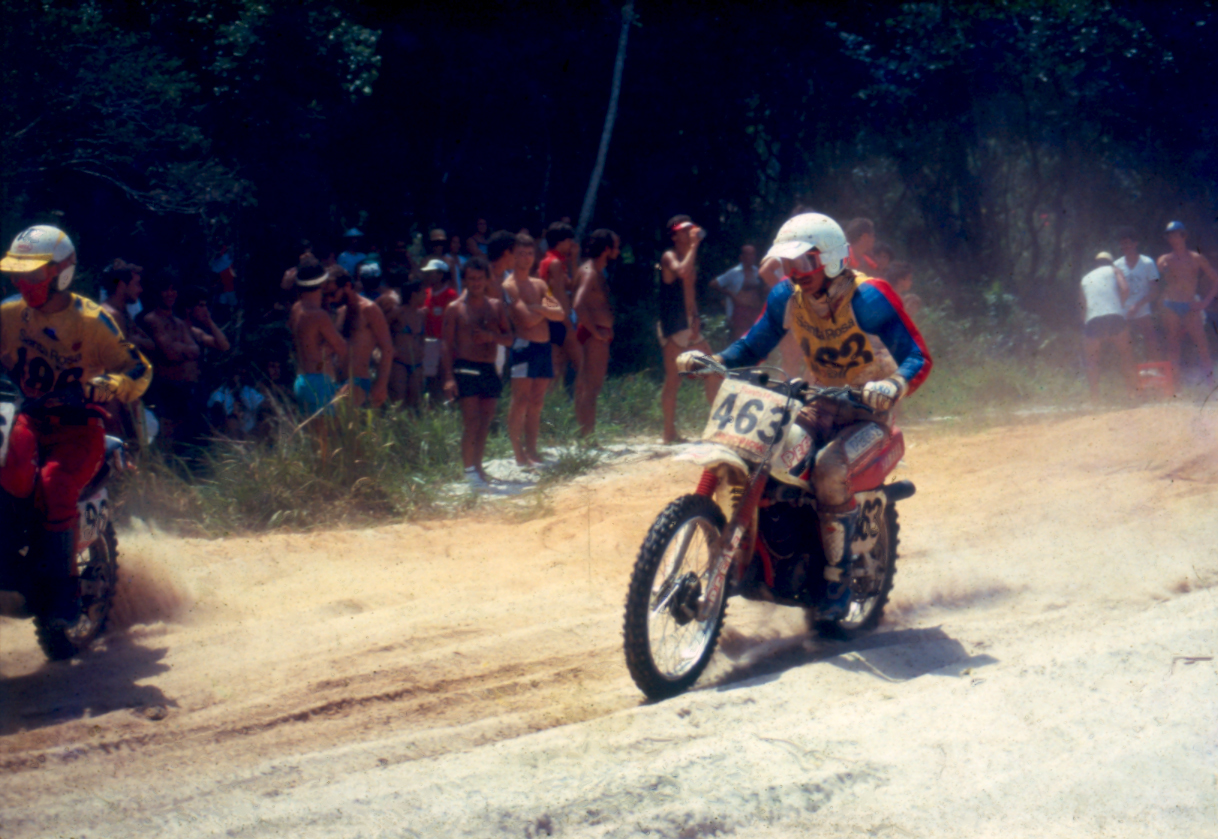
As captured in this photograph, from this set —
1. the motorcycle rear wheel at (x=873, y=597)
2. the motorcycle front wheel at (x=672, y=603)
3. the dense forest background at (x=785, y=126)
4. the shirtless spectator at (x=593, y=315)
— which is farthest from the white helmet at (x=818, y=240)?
the dense forest background at (x=785, y=126)

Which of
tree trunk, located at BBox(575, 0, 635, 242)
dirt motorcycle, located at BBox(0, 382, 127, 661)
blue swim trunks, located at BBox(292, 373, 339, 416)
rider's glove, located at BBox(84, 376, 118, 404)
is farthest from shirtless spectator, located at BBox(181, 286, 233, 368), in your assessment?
tree trunk, located at BBox(575, 0, 635, 242)

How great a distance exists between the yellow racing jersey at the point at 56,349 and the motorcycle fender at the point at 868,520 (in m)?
3.52

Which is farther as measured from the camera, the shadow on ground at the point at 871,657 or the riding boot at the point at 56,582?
the riding boot at the point at 56,582

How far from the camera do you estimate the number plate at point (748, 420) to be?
4.87m

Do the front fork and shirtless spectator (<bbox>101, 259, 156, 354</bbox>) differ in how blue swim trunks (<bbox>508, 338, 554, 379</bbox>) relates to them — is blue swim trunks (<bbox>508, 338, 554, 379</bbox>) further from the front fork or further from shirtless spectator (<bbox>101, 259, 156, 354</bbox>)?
the front fork

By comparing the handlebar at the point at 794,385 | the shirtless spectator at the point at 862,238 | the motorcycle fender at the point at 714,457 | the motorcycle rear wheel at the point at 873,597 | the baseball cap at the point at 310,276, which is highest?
the shirtless spectator at the point at 862,238

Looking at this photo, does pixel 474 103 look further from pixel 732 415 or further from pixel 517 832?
pixel 517 832

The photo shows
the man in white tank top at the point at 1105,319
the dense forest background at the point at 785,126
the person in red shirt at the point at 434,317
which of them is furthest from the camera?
the dense forest background at the point at 785,126

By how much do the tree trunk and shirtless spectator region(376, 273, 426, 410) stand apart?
556 cm

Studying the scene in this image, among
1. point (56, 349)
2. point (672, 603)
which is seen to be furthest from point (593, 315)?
point (672, 603)

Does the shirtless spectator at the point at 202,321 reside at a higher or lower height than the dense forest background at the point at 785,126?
lower

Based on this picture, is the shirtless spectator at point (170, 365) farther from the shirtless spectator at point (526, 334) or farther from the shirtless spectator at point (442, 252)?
the shirtless spectator at point (442, 252)

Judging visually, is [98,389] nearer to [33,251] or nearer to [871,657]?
[33,251]

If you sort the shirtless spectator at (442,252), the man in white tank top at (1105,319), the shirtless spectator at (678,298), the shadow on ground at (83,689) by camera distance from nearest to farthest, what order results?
the shadow on ground at (83,689) → the shirtless spectator at (678,298) → the man in white tank top at (1105,319) → the shirtless spectator at (442,252)
